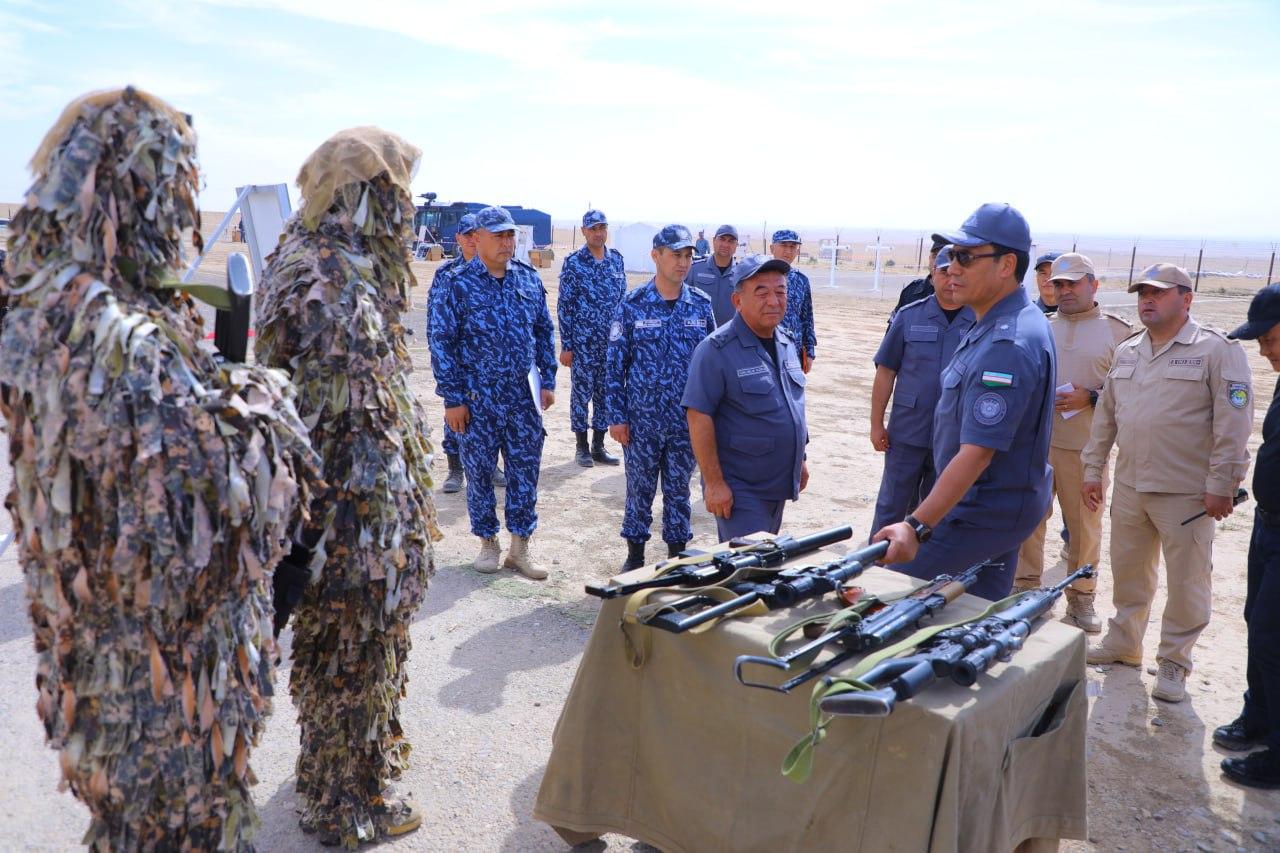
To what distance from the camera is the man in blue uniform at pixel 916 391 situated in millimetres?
4906

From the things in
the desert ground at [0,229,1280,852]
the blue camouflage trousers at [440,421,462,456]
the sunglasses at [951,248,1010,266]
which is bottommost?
the desert ground at [0,229,1280,852]

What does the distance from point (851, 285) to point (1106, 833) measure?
32.5 m

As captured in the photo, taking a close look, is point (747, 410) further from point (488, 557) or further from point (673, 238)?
point (488, 557)

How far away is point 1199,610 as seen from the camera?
433cm

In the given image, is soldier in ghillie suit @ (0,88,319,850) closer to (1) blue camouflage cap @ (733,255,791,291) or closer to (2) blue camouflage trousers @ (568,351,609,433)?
(1) blue camouflage cap @ (733,255,791,291)

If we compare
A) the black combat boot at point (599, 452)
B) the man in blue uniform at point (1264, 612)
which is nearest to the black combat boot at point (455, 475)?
the black combat boot at point (599, 452)

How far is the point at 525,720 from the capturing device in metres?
3.91

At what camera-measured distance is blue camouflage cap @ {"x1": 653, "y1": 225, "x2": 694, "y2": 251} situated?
18.3 feet

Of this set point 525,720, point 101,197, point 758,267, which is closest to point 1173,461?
point 758,267

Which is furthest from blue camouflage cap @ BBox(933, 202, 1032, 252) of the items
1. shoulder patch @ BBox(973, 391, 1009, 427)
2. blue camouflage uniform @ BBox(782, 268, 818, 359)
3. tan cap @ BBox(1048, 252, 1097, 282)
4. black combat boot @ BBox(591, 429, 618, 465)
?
black combat boot @ BBox(591, 429, 618, 465)

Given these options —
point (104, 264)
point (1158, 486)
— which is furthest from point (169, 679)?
point (1158, 486)

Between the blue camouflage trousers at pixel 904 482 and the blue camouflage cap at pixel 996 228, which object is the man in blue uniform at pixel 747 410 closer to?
the blue camouflage trousers at pixel 904 482

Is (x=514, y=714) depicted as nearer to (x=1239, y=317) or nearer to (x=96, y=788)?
(x=96, y=788)

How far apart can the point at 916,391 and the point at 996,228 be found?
181 centimetres
